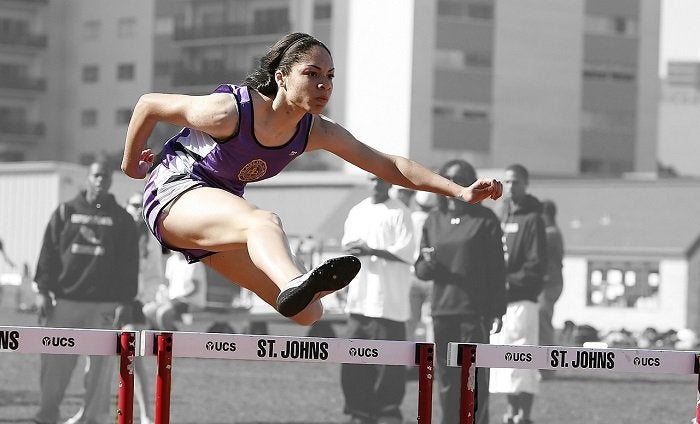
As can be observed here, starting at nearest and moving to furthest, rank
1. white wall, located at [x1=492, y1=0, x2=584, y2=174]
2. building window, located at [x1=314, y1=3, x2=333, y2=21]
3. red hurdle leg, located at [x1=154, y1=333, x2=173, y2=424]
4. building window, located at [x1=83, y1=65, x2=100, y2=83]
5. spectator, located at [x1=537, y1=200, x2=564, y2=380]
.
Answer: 1. red hurdle leg, located at [x1=154, y1=333, x2=173, y2=424]
2. spectator, located at [x1=537, y1=200, x2=564, y2=380]
3. white wall, located at [x1=492, y1=0, x2=584, y2=174]
4. building window, located at [x1=314, y1=3, x2=333, y2=21]
5. building window, located at [x1=83, y1=65, x2=100, y2=83]

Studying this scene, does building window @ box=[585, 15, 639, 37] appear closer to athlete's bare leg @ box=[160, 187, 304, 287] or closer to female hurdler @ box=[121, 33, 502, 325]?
female hurdler @ box=[121, 33, 502, 325]

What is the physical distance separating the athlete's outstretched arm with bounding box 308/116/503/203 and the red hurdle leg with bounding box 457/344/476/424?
2.47ft

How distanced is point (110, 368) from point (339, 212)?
111 ft

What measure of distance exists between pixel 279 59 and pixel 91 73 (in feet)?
223

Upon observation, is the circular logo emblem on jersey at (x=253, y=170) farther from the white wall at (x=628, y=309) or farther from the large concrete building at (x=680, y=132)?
the large concrete building at (x=680, y=132)

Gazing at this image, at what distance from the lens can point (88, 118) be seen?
71.7 m

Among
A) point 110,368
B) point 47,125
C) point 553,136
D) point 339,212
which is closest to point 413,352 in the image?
point 110,368

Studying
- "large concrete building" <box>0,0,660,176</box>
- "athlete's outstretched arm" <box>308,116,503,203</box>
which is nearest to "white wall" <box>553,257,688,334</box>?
"large concrete building" <box>0,0,660,176</box>

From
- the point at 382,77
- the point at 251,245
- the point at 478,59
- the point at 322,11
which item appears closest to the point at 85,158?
the point at 322,11

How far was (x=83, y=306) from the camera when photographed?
1134cm

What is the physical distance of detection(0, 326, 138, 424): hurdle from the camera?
230 inches

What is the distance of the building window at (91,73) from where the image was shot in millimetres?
71875

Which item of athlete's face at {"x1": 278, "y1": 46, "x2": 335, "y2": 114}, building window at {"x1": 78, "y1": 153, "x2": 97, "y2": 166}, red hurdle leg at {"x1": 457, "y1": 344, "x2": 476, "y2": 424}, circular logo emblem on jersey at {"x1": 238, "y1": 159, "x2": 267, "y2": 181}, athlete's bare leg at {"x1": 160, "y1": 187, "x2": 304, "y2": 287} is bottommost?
red hurdle leg at {"x1": 457, "y1": 344, "x2": 476, "y2": 424}

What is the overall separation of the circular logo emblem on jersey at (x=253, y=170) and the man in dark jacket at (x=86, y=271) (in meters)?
5.63
